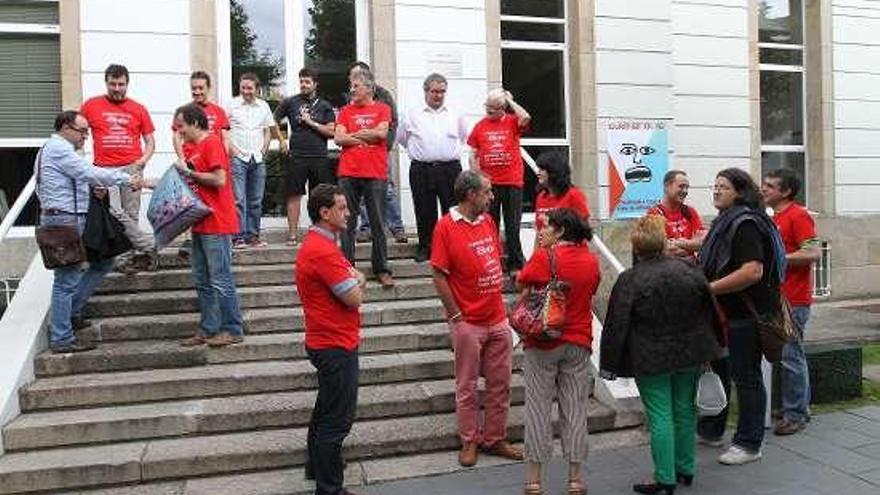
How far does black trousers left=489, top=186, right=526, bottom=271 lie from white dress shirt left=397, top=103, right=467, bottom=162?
576mm

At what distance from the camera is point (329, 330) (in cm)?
457

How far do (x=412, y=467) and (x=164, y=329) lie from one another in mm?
2442

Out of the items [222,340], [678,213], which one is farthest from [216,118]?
[678,213]

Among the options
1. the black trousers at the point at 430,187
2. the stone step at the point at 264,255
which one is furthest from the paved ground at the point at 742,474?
the stone step at the point at 264,255

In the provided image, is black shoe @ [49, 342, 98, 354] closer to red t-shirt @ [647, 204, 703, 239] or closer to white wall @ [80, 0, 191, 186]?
white wall @ [80, 0, 191, 186]

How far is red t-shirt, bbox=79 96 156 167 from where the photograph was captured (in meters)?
7.06

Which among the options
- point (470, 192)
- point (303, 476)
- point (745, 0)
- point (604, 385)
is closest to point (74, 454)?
point (303, 476)

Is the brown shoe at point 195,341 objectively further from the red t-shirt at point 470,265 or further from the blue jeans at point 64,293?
the red t-shirt at point 470,265

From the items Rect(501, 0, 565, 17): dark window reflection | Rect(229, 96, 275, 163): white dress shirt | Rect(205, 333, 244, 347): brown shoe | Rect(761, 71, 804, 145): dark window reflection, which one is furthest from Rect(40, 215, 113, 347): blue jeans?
Rect(761, 71, 804, 145): dark window reflection

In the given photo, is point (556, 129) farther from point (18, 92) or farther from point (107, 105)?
point (18, 92)

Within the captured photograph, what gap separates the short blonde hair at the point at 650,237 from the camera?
469 centimetres

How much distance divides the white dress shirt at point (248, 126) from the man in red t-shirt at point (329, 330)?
3.57 meters

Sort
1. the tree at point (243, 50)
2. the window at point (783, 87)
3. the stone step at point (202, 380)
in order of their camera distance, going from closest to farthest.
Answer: the stone step at point (202, 380) < the tree at point (243, 50) < the window at point (783, 87)

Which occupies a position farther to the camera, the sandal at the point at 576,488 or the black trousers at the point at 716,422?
the black trousers at the point at 716,422
